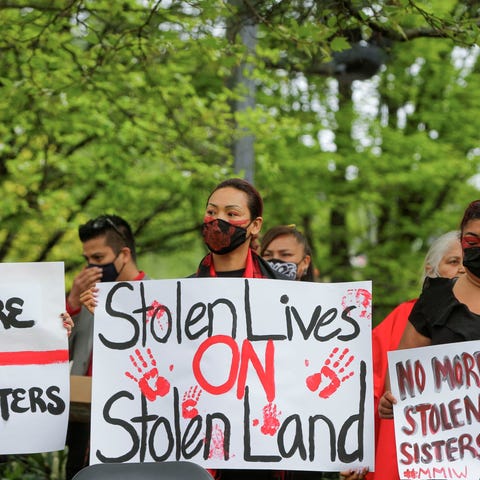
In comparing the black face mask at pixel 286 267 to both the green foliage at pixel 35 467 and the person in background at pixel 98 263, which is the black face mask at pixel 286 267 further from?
the green foliage at pixel 35 467

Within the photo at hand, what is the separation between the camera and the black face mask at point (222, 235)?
139 inches

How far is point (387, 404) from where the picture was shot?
10.6 ft

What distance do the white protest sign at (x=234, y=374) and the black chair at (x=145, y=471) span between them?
12.6 inches

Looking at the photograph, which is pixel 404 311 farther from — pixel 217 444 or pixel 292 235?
pixel 217 444

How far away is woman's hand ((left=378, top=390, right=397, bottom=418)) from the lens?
10.5 feet

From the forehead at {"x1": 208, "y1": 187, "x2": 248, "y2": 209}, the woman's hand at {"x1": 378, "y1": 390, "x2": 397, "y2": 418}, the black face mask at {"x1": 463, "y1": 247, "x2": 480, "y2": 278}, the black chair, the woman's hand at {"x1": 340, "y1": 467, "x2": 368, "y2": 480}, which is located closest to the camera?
the black chair

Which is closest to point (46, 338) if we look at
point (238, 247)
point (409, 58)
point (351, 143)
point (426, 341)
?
point (238, 247)

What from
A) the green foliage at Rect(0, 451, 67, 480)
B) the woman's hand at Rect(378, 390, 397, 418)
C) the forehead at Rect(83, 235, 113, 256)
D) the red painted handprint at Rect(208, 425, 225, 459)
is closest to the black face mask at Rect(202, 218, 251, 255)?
the red painted handprint at Rect(208, 425, 225, 459)

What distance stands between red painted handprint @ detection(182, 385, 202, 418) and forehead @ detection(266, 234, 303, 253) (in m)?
1.44

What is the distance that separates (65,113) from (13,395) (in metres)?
4.84

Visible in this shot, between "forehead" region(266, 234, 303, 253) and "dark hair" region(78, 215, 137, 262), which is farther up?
"dark hair" region(78, 215, 137, 262)

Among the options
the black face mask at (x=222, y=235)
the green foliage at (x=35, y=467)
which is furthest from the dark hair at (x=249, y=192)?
the green foliage at (x=35, y=467)

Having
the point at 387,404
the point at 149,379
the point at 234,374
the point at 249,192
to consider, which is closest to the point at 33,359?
the point at 149,379

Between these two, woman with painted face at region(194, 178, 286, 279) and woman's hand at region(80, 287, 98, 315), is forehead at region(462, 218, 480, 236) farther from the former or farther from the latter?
woman's hand at region(80, 287, 98, 315)
